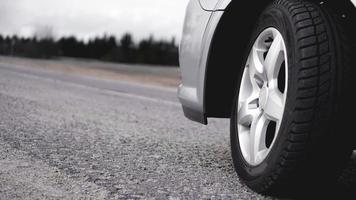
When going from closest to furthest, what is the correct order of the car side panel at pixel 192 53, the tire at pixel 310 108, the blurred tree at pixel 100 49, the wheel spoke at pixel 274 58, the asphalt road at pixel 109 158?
the tire at pixel 310 108
the asphalt road at pixel 109 158
the wheel spoke at pixel 274 58
the car side panel at pixel 192 53
the blurred tree at pixel 100 49

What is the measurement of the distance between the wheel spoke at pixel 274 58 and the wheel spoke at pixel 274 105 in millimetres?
86

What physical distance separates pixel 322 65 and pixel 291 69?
0.47 feet

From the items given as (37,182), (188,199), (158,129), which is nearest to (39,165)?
(37,182)

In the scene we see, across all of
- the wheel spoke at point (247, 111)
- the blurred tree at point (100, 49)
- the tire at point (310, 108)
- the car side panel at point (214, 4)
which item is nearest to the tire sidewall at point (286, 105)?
the tire at point (310, 108)

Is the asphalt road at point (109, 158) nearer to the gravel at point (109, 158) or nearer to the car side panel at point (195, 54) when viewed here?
the gravel at point (109, 158)

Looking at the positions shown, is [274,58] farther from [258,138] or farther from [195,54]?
[195,54]

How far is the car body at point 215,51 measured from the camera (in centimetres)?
244

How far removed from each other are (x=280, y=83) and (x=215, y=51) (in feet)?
1.54

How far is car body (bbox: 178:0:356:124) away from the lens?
244 centimetres

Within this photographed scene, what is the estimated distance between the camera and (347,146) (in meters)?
1.80

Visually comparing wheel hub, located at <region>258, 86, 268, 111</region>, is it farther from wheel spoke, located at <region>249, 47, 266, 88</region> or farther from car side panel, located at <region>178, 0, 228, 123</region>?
car side panel, located at <region>178, 0, 228, 123</region>

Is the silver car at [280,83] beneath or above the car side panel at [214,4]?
beneath

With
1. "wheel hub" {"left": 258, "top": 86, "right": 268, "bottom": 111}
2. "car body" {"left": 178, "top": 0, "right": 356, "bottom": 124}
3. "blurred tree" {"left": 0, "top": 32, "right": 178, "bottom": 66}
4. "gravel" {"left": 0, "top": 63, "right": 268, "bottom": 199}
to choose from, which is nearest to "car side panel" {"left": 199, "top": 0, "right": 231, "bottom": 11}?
"car body" {"left": 178, "top": 0, "right": 356, "bottom": 124}

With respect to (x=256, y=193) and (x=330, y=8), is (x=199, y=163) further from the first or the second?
(x=330, y=8)
